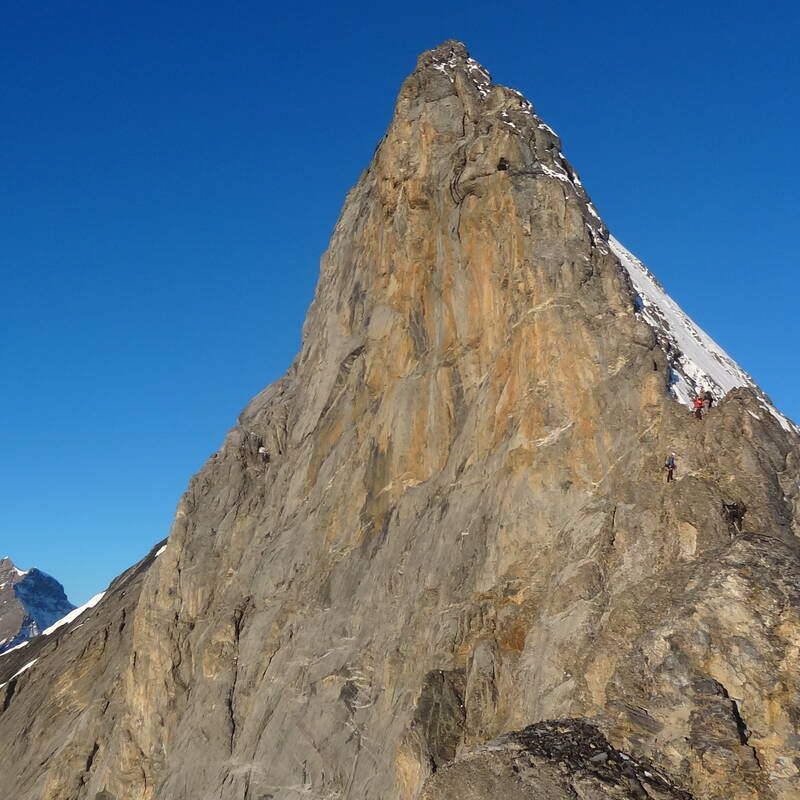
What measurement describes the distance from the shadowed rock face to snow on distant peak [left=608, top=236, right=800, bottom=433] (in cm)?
151

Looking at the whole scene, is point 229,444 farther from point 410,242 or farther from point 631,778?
point 631,778

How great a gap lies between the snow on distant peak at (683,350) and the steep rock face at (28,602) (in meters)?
137

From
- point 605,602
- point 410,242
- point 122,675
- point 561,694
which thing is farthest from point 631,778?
point 122,675

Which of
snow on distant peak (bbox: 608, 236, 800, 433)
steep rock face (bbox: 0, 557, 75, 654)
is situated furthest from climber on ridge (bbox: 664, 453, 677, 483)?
steep rock face (bbox: 0, 557, 75, 654)

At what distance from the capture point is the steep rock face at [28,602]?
532 feet

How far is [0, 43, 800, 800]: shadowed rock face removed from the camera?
61.4 ft

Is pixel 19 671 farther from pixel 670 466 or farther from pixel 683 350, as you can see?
pixel 670 466

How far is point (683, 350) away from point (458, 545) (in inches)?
414

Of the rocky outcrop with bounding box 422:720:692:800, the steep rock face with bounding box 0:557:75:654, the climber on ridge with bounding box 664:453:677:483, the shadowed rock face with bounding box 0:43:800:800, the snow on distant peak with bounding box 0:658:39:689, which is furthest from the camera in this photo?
the steep rock face with bounding box 0:557:75:654

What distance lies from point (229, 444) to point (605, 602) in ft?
94.8

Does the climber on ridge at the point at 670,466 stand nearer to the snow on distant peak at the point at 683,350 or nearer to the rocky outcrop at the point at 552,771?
the snow on distant peak at the point at 683,350

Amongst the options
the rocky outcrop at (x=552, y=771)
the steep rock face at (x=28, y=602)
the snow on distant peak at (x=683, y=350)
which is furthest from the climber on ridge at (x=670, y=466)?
the steep rock face at (x=28, y=602)

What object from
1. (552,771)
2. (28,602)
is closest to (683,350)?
(552,771)

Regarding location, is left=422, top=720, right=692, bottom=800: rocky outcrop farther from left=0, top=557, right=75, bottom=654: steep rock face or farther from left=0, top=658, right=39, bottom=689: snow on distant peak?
left=0, top=557, right=75, bottom=654: steep rock face
